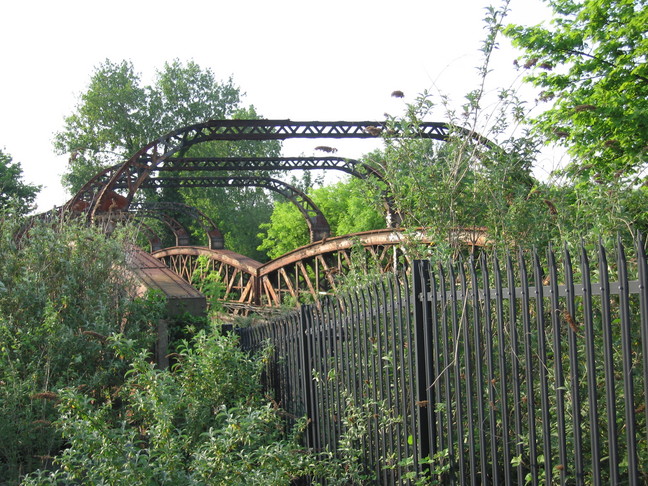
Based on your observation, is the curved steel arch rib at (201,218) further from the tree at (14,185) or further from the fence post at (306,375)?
the fence post at (306,375)

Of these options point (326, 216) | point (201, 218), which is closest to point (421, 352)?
point (201, 218)

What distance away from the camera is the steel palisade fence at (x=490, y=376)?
2.99 metres

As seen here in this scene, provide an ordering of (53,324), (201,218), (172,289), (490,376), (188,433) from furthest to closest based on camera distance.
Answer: (201,218), (172,289), (53,324), (188,433), (490,376)

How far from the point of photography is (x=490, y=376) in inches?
142

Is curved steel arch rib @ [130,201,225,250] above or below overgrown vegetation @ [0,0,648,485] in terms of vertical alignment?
above

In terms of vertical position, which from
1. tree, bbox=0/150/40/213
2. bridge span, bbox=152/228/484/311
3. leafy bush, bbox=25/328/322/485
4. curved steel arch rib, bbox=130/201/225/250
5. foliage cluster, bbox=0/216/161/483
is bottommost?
leafy bush, bbox=25/328/322/485

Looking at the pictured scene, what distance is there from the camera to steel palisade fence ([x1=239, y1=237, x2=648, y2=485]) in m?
2.99

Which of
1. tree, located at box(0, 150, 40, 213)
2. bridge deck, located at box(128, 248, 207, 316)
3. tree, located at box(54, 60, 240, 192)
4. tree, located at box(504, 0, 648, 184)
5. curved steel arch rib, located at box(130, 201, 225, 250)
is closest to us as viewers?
bridge deck, located at box(128, 248, 207, 316)

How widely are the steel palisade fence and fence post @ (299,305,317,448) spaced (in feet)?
0.04

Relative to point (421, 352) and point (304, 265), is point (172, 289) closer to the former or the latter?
point (421, 352)

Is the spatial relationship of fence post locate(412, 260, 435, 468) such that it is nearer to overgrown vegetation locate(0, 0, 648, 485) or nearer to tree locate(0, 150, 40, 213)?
overgrown vegetation locate(0, 0, 648, 485)

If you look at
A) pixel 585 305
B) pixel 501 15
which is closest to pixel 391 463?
pixel 585 305

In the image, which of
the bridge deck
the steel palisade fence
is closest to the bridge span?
the steel palisade fence

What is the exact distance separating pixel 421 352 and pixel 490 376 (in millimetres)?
896
